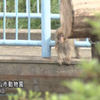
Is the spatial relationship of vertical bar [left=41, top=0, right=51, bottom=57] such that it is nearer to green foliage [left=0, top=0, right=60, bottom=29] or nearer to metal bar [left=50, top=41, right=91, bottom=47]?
metal bar [left=50, top=41, right=91, bottom=47]

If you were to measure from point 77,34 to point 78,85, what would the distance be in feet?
6.10

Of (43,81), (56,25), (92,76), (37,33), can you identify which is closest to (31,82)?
(43,81)

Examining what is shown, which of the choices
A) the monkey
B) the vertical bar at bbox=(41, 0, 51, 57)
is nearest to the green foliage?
the monkey

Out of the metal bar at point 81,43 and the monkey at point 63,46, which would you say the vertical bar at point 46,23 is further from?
the monkey at point 63,46

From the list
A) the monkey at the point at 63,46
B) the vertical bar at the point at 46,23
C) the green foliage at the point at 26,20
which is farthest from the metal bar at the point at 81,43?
the green foliage at the point at 26,20

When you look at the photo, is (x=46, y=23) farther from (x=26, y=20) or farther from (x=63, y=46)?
(x=26, y=20)

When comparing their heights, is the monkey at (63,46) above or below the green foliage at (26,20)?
below

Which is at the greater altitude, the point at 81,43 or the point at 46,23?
the point at 46,23

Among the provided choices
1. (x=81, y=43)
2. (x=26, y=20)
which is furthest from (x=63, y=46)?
(x=26, y=20)

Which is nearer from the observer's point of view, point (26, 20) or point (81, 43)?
point (81, 43)

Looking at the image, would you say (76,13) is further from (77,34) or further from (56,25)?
(56,25)

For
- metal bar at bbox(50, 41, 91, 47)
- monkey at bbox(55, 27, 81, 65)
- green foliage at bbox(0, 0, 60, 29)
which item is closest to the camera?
metal bar at bbox(50, 41, 91, 47)

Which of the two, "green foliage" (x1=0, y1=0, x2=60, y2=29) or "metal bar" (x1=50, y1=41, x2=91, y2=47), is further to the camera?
"green foliage" (x1=0, y1=0, x2=60, y2=29)

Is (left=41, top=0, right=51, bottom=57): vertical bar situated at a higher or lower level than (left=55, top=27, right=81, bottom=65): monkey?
higher
